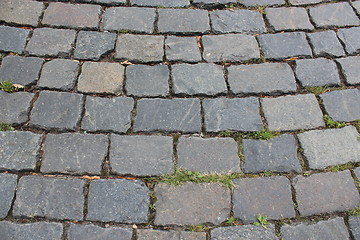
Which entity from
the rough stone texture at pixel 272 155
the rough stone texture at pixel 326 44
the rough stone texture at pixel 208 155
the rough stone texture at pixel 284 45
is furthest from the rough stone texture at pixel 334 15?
the rough stone texture at pixel 208 155

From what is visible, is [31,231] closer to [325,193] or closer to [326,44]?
[325,193]

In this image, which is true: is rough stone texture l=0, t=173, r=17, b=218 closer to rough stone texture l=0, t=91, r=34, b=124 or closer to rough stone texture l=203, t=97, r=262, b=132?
rough stone texture l=0, t=91, r=34, b=124

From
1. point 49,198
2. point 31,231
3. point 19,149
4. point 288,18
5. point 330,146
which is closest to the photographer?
point 31,231

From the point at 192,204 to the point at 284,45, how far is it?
1664 mm

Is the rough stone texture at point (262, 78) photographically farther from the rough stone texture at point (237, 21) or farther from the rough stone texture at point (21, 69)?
the rough stone texture at point (21, 69)

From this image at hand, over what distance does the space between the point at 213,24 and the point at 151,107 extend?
1.08 meters

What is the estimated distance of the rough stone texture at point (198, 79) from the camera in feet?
9.54

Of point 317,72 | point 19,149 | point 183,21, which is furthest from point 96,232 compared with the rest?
point 317,72

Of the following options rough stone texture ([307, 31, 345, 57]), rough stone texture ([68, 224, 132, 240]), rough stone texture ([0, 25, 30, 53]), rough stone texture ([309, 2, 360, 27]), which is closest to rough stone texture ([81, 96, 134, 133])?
rough stone texture ([68, 224, 132, 240])

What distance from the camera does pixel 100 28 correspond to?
10.7 ft

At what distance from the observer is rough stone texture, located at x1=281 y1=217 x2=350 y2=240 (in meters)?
2.29

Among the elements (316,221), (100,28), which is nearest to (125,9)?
(100,28)

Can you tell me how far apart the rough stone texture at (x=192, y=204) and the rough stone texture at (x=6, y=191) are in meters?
0.92

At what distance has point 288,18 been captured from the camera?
135 inches
